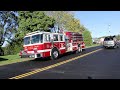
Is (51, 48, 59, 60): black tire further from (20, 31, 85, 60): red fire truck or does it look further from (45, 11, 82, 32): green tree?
(45, 11, 82, 32): green tree

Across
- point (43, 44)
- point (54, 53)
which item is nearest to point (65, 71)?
point (43, 44)

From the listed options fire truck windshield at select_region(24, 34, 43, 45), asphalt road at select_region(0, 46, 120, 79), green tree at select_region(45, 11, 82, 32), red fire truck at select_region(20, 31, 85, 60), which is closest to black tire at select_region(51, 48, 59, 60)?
red fire truck at select_region(20, 31, 85, 60)

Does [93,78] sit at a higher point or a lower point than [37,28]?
lower

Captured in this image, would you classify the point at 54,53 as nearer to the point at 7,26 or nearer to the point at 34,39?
the point at 34,39

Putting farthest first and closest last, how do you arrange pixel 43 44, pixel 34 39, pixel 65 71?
1. pixel 34 39
2. pixel 43 44
3. pixel 65 71

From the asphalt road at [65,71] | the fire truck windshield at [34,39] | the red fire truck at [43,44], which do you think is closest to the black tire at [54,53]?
the red fire truck at [43,44]

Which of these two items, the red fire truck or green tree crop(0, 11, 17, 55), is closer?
the red fire truck

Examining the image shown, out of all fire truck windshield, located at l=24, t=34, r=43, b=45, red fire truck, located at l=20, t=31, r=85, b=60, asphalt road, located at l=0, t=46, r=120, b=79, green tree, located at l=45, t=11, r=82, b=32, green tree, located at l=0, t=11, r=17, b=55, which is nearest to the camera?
asphalt road, located at l=0, t=46, r=120, b=79

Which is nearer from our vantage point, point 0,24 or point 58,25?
point 0,24

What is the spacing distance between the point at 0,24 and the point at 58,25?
79.3ft
